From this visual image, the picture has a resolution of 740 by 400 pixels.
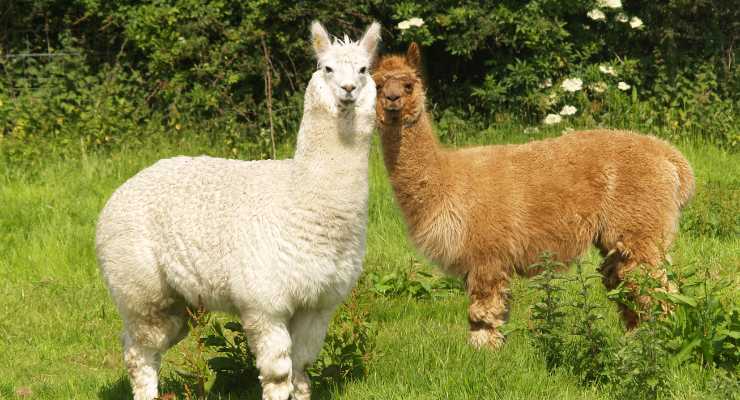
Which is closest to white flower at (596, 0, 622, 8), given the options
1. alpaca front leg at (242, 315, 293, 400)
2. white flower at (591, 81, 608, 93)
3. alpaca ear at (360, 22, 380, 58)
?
white flower at (591, 81, 608, 93)

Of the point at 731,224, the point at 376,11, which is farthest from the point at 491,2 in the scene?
the point at 731,224

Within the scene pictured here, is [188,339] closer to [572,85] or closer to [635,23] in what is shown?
[572,85]

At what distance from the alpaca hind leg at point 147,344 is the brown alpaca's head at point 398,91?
5.66ft

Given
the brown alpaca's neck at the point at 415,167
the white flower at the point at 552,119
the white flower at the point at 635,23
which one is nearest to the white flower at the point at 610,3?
the white flower at the point at 635,23

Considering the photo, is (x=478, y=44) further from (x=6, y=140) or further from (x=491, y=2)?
(x=6, y=140)

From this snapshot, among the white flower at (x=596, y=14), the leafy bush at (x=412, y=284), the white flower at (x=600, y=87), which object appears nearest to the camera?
the leafy bush at (x=412, y=284)

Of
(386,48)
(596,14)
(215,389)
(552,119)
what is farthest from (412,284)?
(386,48)

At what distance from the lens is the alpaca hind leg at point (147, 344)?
5.19 m

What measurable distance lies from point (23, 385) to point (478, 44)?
7.72 m

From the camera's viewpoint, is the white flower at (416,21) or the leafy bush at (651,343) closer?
the leafy bush at (651,343)

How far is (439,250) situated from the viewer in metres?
6.19

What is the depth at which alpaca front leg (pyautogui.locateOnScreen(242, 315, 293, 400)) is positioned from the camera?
4.65 m

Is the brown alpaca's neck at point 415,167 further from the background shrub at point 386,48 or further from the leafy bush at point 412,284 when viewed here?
the background shrub at point 386,48

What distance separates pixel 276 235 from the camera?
4.66m
